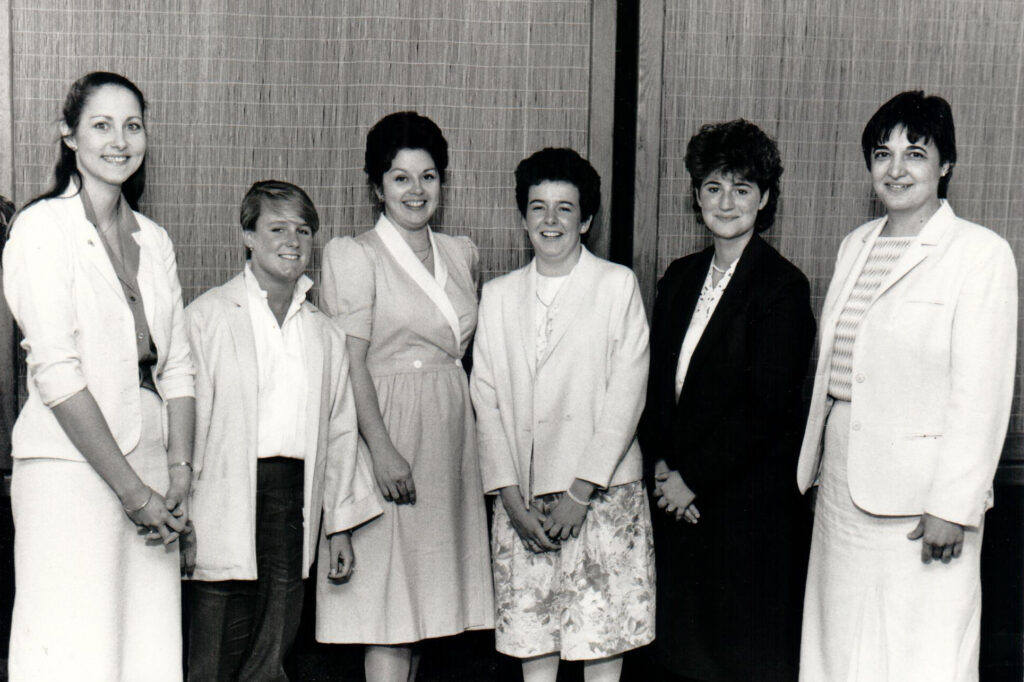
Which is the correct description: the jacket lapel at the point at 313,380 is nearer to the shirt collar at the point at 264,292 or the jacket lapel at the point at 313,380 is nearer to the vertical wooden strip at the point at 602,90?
the shirt collar at the point at 264,292

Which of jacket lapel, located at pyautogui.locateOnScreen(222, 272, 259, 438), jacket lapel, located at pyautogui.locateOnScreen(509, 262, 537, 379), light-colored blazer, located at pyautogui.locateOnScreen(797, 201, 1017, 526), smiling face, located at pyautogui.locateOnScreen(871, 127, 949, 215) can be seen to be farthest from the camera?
jacket lapel, located at pyautogui.locateOnScreen(509, 262, 537, 379)

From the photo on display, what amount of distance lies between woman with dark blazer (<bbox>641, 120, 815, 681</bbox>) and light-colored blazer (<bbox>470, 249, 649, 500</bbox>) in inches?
5.3

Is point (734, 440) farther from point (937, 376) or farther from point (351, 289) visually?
point (351, 289)

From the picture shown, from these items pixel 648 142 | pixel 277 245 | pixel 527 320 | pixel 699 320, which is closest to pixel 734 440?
pixel 699 320

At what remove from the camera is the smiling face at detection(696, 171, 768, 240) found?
113 inches

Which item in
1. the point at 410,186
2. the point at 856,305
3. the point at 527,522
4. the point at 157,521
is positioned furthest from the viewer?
the point at 410,186

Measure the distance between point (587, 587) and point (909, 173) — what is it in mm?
1398

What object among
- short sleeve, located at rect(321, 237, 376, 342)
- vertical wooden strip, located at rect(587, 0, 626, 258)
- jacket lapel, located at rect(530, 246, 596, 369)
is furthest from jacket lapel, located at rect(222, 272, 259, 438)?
vertical wooden strip, located at rect(587, 0, 626, 258)

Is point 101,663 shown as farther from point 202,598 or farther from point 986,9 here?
point 986,9

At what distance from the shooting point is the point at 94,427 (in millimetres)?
2348

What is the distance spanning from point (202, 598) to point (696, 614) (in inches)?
53.4

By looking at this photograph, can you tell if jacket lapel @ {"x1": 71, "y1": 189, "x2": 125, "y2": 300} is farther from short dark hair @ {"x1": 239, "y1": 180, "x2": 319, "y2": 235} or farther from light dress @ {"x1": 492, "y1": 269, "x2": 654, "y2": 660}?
light dress @ {"x1": 492, "y1": 269, "x2": 654, "y2": 660}

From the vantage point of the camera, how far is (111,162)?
2486mm

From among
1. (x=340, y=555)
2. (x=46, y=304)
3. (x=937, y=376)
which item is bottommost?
(x=340, y=555)
